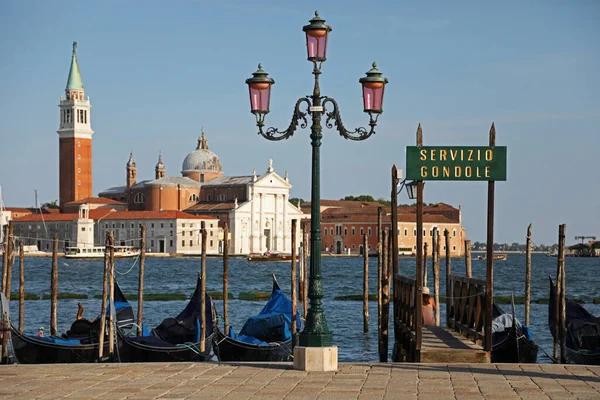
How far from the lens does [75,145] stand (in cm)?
8444

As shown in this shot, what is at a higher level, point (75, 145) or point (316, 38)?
point (75, 145)

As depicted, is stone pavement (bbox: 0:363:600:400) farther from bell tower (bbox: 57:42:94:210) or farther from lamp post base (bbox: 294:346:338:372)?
bell tower (bbox: 57:42:94:210)

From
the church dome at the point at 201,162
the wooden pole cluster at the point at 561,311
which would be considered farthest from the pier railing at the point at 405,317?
the church dome at the point at 201,162

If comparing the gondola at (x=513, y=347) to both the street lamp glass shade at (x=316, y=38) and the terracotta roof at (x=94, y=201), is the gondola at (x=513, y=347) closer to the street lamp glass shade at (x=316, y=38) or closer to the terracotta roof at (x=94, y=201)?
the street lamp glass shade at (x=316, y=38)

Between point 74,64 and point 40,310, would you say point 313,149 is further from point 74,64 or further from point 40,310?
point 74,64

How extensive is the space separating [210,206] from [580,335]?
74.7 metres

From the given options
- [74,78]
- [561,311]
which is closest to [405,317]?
[561,311]

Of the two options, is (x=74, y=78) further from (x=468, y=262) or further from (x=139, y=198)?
(x=468, y=262)

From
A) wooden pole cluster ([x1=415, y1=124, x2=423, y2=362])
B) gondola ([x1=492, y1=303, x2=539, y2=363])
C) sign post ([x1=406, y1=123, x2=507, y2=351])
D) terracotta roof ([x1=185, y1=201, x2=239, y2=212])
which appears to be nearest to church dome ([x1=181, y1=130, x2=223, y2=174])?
terracotta roof ([x1=185, y1=201, x2=239, y2=212])

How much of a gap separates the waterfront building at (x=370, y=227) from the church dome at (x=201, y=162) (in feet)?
30.4

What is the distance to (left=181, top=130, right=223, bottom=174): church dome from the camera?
304 ft

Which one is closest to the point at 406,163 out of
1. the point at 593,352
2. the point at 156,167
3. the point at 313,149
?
the point at 313,149

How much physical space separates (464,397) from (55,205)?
11256 cm

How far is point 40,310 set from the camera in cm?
2533
